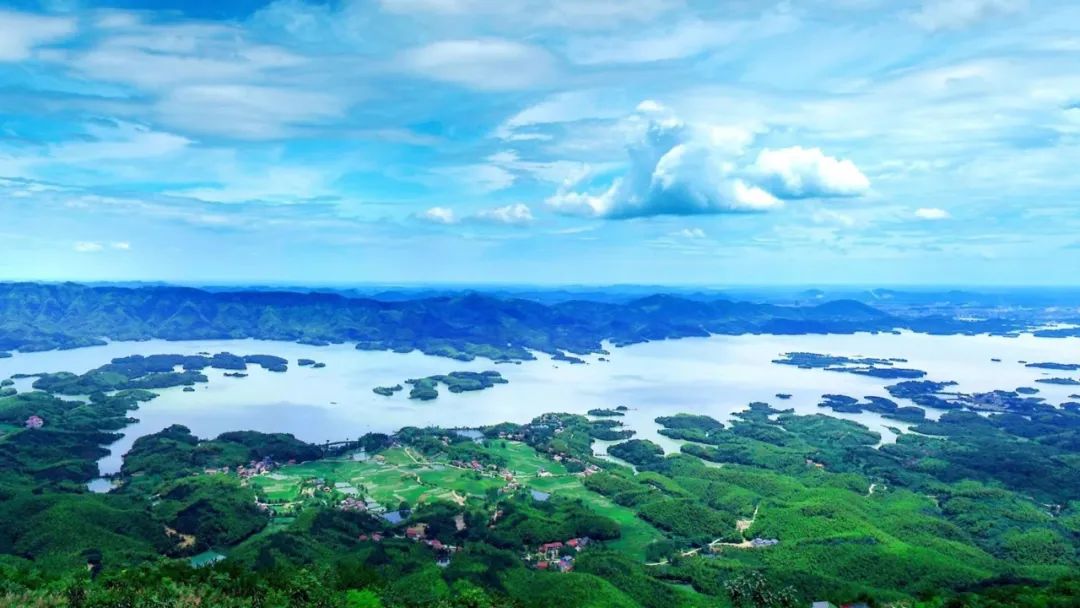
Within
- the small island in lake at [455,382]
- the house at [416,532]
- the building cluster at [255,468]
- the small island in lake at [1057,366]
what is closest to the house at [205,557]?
the house at [416,532]

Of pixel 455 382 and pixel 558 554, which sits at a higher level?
pixel 455 382

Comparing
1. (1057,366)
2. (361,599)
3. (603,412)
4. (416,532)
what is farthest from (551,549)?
(1057,366)

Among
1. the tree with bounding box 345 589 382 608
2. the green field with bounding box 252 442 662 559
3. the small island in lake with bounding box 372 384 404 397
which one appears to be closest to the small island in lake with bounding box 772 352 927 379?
the small island in lake with bounding box 372 384 404 397

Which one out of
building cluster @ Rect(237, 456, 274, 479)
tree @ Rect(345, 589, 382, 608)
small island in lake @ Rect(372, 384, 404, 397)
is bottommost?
building cluster @ Rect(237, 456, 274, 479)

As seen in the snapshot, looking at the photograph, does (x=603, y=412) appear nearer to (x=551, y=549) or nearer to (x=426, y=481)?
(x=426, y=481)

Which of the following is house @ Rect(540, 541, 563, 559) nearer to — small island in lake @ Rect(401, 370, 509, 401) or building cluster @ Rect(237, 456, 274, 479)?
building cluster @ Rect(237, 456, 274, 479)

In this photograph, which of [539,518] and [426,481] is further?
[426,481]
